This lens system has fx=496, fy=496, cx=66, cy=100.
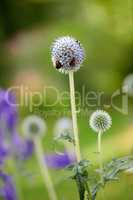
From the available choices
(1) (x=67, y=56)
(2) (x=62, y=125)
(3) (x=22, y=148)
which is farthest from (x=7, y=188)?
(1) (x=67, y=56)

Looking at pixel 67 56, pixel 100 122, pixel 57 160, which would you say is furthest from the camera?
pixel 57 160

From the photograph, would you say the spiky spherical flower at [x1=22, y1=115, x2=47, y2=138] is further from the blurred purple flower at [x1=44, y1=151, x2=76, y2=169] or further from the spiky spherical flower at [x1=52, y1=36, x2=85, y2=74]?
the spiky spherical flower at [x1=52, y1=36, x2=85, y2=74]

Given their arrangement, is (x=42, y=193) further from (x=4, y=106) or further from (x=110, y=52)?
(x=110, y=52)

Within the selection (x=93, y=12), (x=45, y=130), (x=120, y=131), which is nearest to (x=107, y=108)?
(x=120, y=131)

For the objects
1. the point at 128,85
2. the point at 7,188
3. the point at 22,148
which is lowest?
the point at 7,188

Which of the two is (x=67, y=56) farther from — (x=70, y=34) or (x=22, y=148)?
(x=22, y=148)

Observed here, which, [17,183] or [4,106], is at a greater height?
[4,106]

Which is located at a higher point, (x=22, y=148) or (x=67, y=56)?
(x=67, y=56)

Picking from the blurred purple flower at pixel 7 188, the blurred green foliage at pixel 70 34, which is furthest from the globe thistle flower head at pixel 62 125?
the blurred purple flower at pixel 7 188
